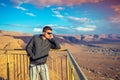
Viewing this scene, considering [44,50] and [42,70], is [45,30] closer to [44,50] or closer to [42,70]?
[44,50]

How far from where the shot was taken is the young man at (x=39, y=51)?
16.1ft

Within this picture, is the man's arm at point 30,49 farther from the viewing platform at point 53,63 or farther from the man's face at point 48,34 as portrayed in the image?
the viewing platform at point 53,63

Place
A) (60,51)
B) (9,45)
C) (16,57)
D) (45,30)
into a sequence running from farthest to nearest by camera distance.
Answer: (9,45) < (16,57) < (60,51) < (45,30)

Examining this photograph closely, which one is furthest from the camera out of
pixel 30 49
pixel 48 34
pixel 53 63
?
pixel 53 63

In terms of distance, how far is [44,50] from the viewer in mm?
5012

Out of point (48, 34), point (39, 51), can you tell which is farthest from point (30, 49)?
point (48, 34)

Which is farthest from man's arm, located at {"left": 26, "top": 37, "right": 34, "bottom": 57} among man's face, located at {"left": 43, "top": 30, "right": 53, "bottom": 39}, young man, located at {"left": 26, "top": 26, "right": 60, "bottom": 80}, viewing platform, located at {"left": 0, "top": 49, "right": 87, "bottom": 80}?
viewing platform, located at {"left": 0, "top": 49, "right": 87, "bottom": 80}

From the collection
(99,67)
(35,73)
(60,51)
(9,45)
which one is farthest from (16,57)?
(99,67)

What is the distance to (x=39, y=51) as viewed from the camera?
4.94 m

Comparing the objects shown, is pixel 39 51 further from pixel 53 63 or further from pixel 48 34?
pixel 53 63

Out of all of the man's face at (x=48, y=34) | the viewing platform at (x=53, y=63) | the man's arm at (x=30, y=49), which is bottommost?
the viewing platform at (x=53, y=63)

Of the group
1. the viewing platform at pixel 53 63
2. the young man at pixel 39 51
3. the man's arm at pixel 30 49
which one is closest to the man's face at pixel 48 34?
the young man at pixel 39 51

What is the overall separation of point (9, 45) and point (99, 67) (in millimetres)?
81564

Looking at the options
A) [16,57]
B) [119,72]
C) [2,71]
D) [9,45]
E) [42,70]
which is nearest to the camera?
[42,70]
